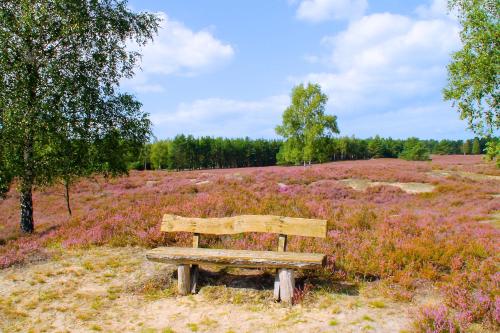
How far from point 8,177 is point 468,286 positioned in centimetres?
1437

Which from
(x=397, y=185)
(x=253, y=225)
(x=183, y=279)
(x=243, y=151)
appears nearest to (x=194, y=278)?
(x=183, y=279)

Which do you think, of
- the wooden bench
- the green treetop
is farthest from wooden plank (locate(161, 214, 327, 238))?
the green treetop

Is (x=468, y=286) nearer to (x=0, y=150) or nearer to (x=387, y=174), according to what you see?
(x=0, y=150)

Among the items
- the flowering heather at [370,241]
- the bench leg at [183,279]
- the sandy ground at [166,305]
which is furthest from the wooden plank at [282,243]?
the bench leg at [183,279]

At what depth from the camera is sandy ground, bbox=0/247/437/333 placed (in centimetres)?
611

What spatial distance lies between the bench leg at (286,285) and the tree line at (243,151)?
2921 inches

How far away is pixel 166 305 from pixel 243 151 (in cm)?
10548

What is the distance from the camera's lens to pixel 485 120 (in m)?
17.7

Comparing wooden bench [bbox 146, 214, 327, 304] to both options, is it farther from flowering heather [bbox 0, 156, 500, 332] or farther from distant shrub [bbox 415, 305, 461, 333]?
distant shrub [bbox 415, 305, 461, 333]

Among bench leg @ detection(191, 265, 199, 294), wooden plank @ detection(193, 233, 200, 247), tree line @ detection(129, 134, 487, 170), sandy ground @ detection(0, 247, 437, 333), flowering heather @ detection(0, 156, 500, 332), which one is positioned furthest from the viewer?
tree line @ detection(129, 134, 487, 170)

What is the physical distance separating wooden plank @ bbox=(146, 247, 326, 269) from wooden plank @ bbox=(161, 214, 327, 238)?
47 cm

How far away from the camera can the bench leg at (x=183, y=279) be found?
7557 mm

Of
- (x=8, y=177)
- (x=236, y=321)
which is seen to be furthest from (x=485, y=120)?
(x=8, y=177)

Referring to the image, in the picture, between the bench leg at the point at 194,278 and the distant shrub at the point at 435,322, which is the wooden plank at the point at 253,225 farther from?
the distant shrub at the point at 435,322
